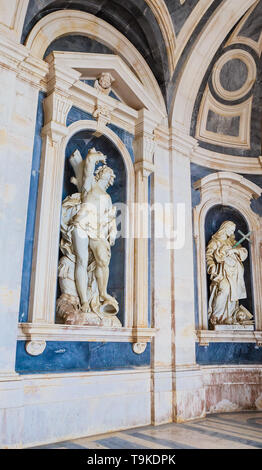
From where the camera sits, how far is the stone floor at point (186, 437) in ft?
16.7

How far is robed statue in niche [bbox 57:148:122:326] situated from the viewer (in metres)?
5.99

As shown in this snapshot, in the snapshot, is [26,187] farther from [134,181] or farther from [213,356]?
[213,356]

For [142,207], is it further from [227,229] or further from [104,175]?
[227,229]

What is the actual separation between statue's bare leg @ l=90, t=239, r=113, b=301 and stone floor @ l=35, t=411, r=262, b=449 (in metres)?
1.93

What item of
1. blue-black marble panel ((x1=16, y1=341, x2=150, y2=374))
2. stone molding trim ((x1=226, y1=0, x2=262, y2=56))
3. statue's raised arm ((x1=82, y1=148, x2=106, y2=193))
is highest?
stone molding trim ((x1=226, y1=0, x2=262, y2=56))

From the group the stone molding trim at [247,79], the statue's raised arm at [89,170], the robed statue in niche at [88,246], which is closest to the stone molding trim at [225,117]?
the stone molding trim at [247,79]

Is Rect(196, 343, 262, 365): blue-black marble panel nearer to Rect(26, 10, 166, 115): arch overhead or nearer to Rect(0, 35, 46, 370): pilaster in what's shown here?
Rect(0, 35, 46, 370): pilaster

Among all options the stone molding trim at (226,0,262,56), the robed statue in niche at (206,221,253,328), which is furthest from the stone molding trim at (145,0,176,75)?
the robed statue in niche at (206,221,253,328)

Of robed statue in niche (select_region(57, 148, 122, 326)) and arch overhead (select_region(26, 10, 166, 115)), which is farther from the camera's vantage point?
arch overhead (select_region(26, 10, 166, 115))

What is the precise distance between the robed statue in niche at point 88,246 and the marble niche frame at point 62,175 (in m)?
0.27

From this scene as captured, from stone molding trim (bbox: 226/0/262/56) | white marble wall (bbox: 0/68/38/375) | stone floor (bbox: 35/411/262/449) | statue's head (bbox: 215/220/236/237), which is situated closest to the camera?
white marble wall (bbox: 0/68/38/375)

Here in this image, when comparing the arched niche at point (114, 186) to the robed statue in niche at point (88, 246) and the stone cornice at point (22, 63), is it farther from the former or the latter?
the stone cornice at point (22, 63)
